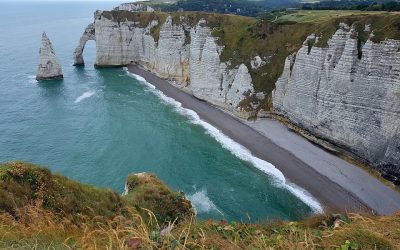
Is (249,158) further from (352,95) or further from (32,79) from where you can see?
(32,79)

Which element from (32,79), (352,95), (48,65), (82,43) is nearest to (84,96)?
(48,65)

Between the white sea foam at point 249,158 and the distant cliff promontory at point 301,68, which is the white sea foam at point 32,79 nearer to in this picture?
the distant cliff promontory at point 301,68

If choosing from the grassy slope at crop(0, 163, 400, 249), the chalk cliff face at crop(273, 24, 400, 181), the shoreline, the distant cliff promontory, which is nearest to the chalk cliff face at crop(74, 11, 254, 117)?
the distant cliff promontory

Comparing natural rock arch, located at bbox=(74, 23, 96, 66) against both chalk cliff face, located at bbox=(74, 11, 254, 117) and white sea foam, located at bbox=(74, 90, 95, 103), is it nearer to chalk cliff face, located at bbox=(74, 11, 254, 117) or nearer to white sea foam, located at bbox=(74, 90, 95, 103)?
chalk cliff face, located at bbox=(74, 11, 254, 117)

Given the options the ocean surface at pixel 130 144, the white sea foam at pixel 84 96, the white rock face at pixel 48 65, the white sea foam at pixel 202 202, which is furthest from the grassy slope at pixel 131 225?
the white rock face at pixel 48 65

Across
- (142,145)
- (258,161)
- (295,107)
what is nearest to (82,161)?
(142,145)

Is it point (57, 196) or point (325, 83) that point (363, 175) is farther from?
point (57, 196)
